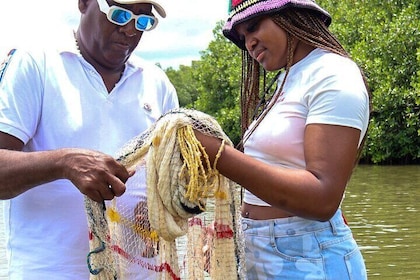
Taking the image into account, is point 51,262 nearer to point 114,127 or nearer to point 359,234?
point 114,127

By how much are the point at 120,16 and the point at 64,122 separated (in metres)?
0.53

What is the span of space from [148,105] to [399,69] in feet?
70.7

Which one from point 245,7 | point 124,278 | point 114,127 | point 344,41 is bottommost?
point 344,41

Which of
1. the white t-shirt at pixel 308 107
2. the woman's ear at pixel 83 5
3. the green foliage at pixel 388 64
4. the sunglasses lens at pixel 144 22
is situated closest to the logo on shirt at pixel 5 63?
the woman's ear at pixel 83 5

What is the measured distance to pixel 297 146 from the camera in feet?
9.10

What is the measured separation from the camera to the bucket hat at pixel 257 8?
113 inches

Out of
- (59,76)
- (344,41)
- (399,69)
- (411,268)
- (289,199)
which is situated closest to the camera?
(289,199)

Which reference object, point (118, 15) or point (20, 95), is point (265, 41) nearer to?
point (118, 15)

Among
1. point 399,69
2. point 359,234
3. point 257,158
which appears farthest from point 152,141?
point 399,69

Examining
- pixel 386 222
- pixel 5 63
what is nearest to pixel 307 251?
pixel 5 63

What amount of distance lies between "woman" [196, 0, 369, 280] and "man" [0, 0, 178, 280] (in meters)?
0.49

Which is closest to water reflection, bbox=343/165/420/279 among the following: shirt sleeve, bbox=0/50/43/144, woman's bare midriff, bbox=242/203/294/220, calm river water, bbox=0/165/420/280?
calm river water, bbox=0/165/420/280

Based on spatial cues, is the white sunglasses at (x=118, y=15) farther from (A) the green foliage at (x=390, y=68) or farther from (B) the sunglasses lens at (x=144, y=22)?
(A) the green foliage at (x=390, y=68)

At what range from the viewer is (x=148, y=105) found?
334cm
